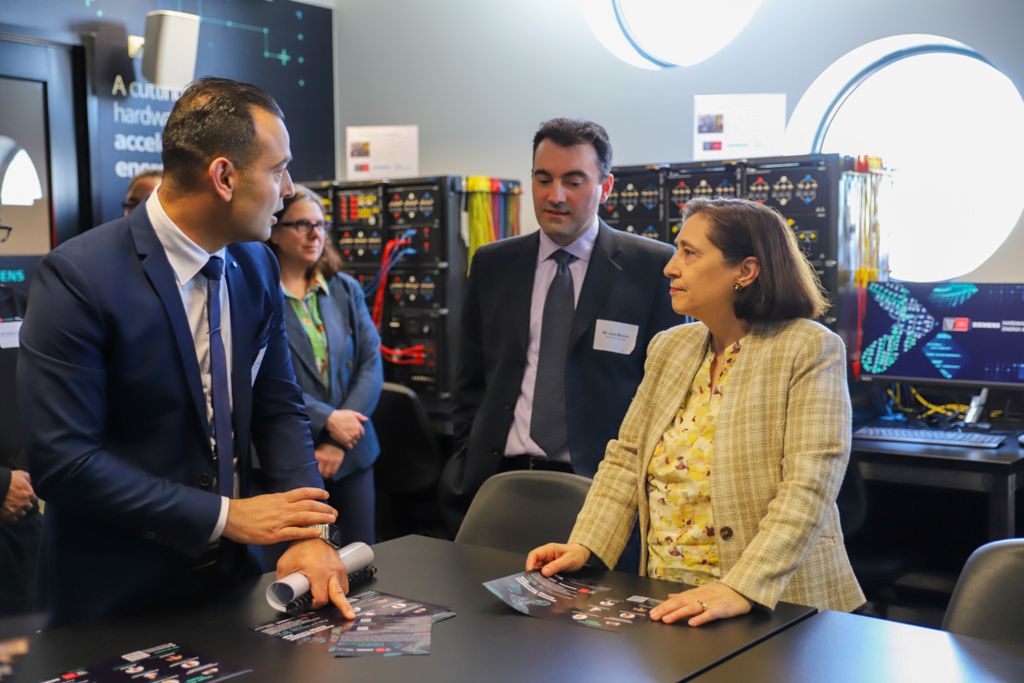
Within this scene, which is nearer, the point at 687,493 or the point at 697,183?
the point at 687,493

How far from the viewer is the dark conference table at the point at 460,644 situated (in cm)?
162

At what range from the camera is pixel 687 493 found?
222cm

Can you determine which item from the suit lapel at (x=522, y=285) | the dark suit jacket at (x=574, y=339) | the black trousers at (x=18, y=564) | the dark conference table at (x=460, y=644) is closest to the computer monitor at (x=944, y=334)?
the dark suit jacket at (x=574, y=339)

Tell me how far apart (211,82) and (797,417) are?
127cm

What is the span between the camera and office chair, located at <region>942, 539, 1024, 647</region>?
199 centimetres

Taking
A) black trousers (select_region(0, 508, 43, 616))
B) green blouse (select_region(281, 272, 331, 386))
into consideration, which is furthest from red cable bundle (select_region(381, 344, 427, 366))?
black trousers (select_region(0, 508, 43, 616))

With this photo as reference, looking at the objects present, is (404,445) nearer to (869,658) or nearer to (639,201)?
(639,201)

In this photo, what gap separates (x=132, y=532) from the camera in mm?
1966

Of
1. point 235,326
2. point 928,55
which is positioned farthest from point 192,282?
point 928,55

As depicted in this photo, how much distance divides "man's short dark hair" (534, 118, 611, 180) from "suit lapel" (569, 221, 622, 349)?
203 millimetres

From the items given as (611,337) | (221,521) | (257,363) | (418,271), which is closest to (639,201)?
(418,271)

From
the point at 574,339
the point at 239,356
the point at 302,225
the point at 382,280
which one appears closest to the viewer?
the point at 239,356

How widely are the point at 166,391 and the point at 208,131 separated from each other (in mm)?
476

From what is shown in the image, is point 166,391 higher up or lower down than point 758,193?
lower down
